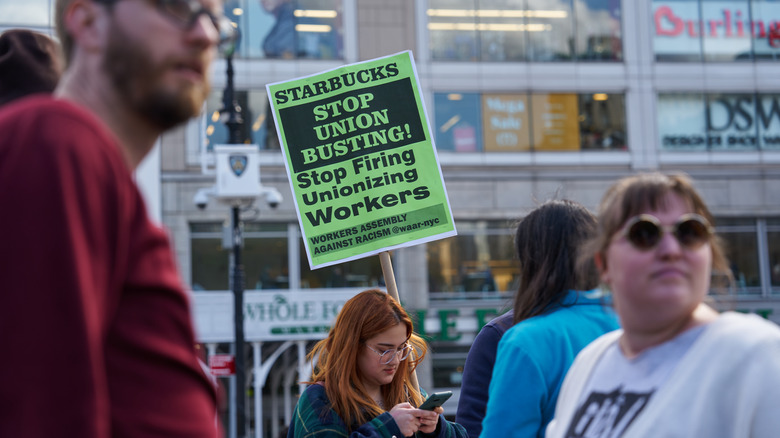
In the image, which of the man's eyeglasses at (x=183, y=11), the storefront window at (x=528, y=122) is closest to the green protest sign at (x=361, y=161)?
the man's eyeglasses at (x=183, y=11)

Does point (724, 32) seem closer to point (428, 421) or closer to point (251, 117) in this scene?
point (251, 117)

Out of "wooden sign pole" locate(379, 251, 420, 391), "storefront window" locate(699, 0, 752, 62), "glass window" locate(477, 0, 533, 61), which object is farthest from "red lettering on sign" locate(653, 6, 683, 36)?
"wooden sign pole" locate(379, 251, 420, 391)

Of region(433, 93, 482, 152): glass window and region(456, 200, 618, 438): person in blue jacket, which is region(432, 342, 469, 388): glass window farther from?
region(456, 200, 618, 438): person in blue jacket

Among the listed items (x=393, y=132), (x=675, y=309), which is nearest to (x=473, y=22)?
(x=393, y=132)

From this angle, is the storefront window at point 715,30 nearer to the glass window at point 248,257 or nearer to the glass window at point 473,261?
the glass window at point 473,261

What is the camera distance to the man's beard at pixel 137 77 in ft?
4.80

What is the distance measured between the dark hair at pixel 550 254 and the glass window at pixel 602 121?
2291 cm

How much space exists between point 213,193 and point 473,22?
11887 millimetres

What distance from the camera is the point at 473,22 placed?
25.7m

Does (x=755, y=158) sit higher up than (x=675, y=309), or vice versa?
(x=755, y=158)

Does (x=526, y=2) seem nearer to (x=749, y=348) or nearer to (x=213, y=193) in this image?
(x=213, y=193)

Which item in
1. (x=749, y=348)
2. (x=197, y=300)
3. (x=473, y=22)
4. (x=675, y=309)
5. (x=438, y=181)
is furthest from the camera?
(x=473, y=22)

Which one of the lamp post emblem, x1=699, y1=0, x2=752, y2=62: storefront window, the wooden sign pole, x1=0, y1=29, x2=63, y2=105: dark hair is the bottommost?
the wooden sign pole

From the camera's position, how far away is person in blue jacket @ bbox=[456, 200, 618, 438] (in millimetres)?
2895
